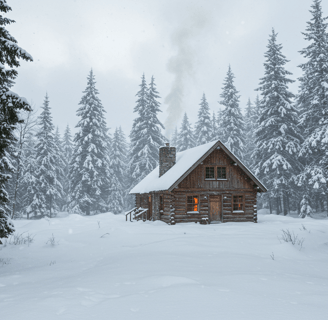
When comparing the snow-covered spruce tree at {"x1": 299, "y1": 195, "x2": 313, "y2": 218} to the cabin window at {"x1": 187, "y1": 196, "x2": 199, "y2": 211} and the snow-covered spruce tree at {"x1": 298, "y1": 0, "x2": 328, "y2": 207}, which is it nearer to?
the snow-covered spruce tree at {"x1": 298, "y1": 0, "x2": 328, "y2": 207}

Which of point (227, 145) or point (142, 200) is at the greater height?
point (227, 145)

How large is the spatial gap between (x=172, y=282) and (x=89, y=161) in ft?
103

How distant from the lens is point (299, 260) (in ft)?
31.7

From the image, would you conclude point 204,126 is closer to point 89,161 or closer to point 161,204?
point 89,161

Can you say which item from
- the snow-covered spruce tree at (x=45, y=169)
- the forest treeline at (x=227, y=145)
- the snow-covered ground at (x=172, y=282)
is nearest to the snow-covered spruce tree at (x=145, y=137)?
the forest treeline at (x=227, y=145)

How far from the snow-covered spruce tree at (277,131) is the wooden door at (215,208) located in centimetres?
896

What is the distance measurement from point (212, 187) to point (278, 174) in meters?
10.9

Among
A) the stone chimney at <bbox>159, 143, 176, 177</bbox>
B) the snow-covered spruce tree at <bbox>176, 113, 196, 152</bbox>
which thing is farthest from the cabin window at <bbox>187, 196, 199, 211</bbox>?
the snow-covered spruce tree at <bbox>176, 113, 196, 152</bbox>

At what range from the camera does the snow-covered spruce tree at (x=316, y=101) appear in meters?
25.1

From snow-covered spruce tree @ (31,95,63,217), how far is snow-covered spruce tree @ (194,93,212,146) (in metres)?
23.6

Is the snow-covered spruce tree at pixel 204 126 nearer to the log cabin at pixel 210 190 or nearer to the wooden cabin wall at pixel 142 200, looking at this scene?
the wooden cabin wall at pixel 142 200

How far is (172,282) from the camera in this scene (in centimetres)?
639

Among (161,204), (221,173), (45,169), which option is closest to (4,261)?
(161,204)

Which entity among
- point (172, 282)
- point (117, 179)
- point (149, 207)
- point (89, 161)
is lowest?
point (172, 282)
